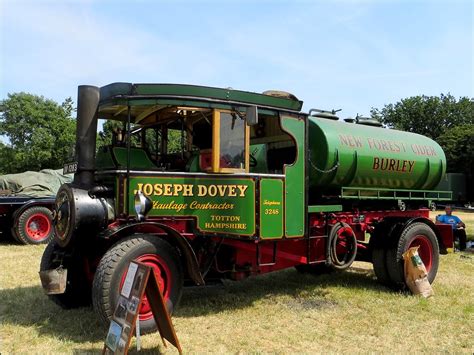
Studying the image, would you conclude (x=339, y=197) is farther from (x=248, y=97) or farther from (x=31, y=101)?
(x=31, y=101)

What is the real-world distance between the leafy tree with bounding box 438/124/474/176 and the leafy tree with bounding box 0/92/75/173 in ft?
95.2

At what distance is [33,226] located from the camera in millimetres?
11453

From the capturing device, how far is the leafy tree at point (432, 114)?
5096 centimetres

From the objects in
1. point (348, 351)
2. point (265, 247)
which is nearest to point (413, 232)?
point (265, 247)

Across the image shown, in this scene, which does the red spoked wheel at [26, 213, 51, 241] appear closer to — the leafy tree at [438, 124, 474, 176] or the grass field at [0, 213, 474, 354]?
the grass field at [0, 213, 474, 354]

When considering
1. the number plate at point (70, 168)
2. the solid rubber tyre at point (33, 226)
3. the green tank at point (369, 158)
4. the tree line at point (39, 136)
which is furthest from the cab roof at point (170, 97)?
the tree line at point (39, 136)

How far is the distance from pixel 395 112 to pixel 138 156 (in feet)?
170

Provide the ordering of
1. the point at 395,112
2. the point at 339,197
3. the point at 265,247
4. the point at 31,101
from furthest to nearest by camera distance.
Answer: the point at 395,112
the point at 31,101
the point at 339,197
the point at 265,247

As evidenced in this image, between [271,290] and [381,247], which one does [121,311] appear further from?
[381,247]

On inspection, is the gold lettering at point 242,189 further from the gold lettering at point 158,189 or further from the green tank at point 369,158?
the green tank at point 369,158

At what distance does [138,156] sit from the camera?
5762 mm

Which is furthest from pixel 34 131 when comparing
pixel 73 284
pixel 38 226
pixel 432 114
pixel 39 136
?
pixel 432 114

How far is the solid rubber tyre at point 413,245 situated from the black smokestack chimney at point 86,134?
13.8 ft

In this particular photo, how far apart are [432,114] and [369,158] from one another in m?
49.6
